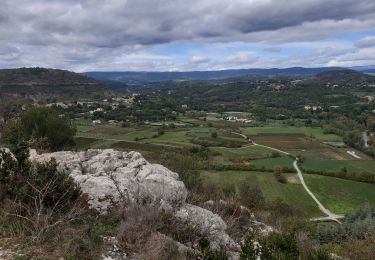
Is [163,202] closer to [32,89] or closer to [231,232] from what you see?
[231,232]

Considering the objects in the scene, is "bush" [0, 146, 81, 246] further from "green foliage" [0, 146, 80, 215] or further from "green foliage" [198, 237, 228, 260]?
"green foliage" [198, 237, 228, 260]

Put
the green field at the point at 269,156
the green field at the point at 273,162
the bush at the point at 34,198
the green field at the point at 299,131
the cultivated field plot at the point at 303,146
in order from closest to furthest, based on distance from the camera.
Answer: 1. the bush at the point at 34,198
2. the green field at the point at 269,156
3. the green field at the point at 273,162
4. the cultivated field plot at the point at 303,146
5. the green field at the point at 299,131

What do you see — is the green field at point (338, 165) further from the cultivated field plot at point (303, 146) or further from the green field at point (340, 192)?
the green field at point (340, 192)

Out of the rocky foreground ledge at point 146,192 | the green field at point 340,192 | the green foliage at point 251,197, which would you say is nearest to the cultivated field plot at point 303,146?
the green field at point 340,192

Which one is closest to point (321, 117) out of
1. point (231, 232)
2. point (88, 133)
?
point (88, 133)

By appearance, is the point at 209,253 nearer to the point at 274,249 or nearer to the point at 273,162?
the point at 274,249

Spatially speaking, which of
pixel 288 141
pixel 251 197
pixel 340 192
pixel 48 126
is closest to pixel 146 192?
pixel 251 197

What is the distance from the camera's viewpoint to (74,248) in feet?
29.5

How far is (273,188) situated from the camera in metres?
60.3

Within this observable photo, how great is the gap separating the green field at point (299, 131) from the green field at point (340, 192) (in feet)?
131

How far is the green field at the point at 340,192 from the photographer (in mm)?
55469

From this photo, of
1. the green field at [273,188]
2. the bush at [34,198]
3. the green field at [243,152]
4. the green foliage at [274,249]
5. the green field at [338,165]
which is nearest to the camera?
the green foliage at [274,249]

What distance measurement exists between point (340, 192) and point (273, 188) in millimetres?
10827

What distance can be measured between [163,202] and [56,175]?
374cm
